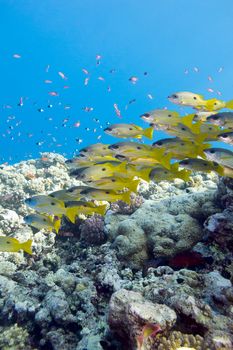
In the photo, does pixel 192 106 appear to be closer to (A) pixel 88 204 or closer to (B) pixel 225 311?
(A) pixel 88 204

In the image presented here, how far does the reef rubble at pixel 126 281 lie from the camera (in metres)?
3.88

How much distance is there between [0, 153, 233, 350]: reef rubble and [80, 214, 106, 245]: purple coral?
0.9 inches

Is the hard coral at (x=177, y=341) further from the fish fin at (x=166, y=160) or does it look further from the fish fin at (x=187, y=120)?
the fish fin at (x=187, y=120)

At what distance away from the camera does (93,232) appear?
766cm

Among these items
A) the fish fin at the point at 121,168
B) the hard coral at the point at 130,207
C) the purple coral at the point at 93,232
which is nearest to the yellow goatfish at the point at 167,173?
the fish fin at the point at 121,168

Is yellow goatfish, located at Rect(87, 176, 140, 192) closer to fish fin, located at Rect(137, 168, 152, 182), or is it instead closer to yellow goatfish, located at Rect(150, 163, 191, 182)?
fish fin, located at Rect(137, 168, 152, 182)

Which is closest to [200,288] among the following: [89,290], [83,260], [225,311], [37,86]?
[225,311]

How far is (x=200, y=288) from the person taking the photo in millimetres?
4758

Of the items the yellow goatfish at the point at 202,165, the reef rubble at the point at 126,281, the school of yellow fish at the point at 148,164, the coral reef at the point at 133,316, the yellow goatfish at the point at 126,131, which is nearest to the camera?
the coral reef at the point at 133,316

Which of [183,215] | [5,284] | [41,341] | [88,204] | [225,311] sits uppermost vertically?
[88,204]

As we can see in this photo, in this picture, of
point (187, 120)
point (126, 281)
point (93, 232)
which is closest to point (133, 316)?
point (126, 281)

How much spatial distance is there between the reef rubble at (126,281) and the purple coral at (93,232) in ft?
0.08

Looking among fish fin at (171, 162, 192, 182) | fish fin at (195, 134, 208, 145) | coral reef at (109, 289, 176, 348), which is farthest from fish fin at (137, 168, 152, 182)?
coral reef at (109, 289, 176, 348)

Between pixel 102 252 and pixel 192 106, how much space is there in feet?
11.8
